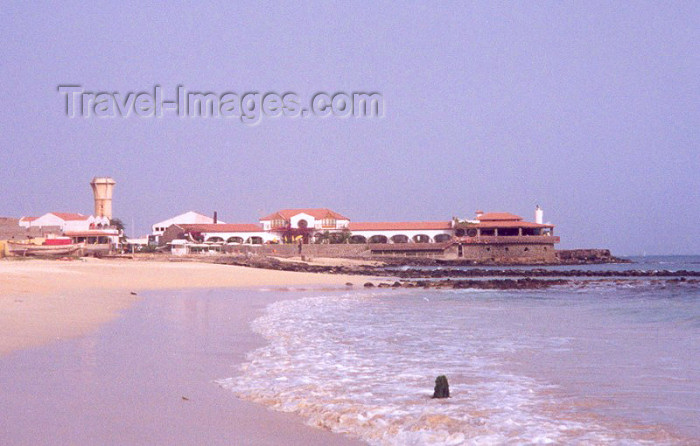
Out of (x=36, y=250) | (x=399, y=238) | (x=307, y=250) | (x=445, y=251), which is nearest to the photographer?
(x=36, y=250)

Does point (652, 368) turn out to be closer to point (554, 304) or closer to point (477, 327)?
point (477, 327)

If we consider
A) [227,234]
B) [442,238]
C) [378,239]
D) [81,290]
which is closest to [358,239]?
[378,239]

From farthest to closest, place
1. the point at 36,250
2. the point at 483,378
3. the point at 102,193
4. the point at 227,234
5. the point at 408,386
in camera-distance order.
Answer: the point at 102,193
the point at 227,234
the point at 36,250
the point at 483,378
the point at 408,386

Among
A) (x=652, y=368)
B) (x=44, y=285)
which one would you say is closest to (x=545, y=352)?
(x=652, y=368)

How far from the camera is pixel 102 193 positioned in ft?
310

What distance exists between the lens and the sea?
592cm

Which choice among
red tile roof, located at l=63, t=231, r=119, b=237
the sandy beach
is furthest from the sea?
red tile roof, located at l=63, t=231, r=119, b=237

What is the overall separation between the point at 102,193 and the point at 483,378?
92.8 meters

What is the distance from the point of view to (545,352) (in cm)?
1048

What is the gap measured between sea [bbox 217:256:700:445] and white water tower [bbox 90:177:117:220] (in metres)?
83.9

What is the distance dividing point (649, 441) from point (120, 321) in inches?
420

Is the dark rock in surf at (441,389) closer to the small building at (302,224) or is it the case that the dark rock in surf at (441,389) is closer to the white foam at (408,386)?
the white foam at (408,386)

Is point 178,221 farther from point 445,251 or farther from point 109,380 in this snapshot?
point 109,380

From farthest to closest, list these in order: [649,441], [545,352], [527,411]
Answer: [545,352] → [527,411] → [649,441]
